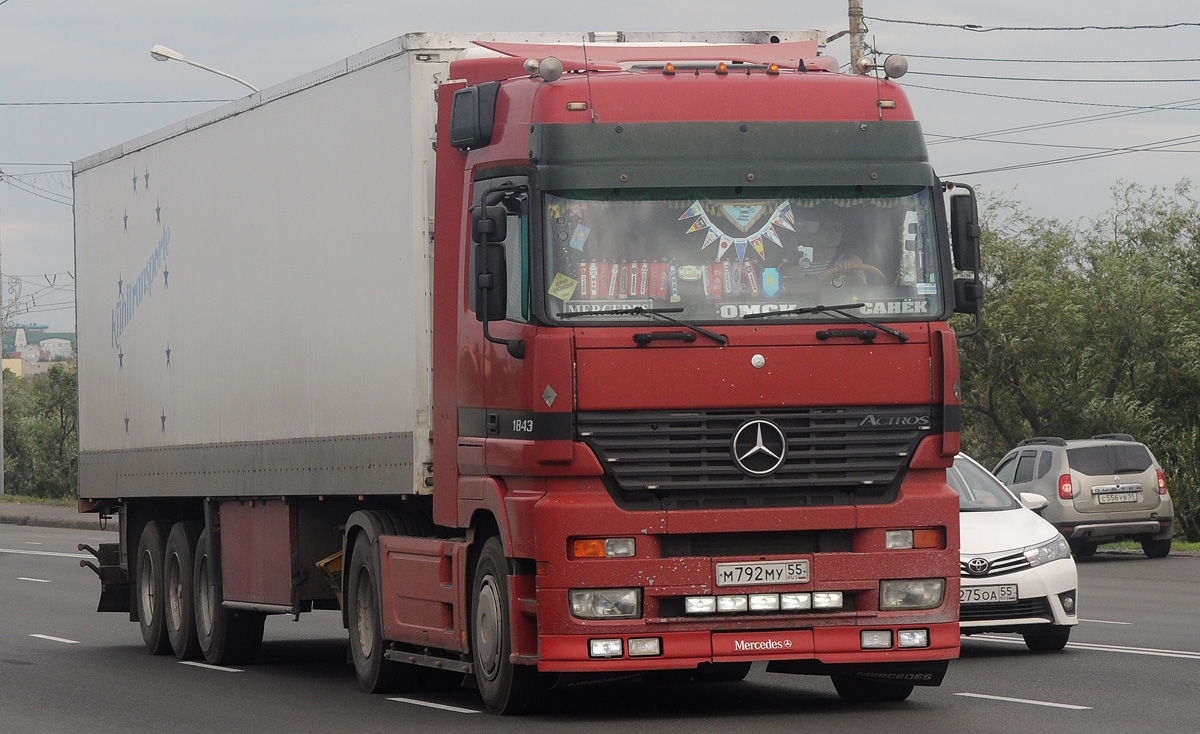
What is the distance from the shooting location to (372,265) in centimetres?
1286

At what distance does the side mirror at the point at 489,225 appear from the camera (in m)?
10.4

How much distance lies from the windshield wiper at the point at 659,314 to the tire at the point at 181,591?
7560mm

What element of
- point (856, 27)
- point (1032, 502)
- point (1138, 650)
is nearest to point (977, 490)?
point (1032, 502)

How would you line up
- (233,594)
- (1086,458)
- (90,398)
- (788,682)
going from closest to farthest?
(788,682), (233,594), (90,398), (1086,458)

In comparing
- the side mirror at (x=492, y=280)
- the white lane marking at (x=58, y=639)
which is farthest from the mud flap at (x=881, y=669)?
the white lane marking at (x=58, y=639)

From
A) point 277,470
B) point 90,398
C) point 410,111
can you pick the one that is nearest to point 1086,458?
point 90,398

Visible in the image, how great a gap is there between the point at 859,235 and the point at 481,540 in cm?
269

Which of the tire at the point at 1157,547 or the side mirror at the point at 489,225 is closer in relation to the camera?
the side mirror at the point at 489,225

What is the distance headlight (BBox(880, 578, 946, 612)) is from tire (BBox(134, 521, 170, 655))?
8708 mm

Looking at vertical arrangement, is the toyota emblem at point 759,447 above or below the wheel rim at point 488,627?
above

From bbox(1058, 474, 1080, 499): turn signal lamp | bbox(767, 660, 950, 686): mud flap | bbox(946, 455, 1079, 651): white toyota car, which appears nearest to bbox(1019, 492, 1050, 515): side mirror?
bbox(946, 455, 1079, 651): white toyota car

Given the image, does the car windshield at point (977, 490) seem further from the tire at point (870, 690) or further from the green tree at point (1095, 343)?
the green tree at point (1095, 343)

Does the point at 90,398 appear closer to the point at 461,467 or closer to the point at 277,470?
the point at 277,470

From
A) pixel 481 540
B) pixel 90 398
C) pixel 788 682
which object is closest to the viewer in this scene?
pixel 481 540
